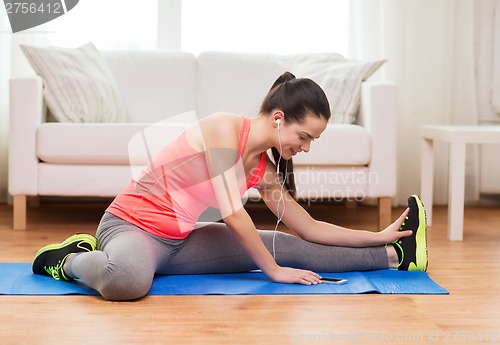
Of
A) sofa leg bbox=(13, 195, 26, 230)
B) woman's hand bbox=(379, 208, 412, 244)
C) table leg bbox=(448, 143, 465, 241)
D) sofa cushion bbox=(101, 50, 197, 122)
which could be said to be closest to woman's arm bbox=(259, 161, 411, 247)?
woman's hand bbox=(379, 208, 412, 244)

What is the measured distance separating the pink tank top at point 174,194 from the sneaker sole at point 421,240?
504 mm

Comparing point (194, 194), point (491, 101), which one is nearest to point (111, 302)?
point (194, 194)

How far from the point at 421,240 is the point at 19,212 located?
65.3 inches

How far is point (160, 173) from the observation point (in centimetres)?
220

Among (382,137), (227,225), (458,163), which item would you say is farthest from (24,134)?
(458,163)

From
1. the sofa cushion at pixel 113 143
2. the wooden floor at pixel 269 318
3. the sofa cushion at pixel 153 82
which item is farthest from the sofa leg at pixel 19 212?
the wooden floor at pixel 269 318

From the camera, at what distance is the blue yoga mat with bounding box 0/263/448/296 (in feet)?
6.81

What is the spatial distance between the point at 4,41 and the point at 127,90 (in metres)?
0.71

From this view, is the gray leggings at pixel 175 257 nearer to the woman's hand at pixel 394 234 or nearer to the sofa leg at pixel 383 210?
the woman's hand at pixel 394 234

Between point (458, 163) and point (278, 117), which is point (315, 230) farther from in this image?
point (458, 163)

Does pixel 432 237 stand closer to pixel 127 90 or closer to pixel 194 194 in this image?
pixel 194 194

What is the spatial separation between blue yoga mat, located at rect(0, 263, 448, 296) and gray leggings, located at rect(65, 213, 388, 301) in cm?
4

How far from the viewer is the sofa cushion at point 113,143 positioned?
309 cm

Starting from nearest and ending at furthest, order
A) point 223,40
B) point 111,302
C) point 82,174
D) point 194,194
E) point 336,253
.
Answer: point 111,302, point 194,194, point 336,253, point 82,174, point 223,40
